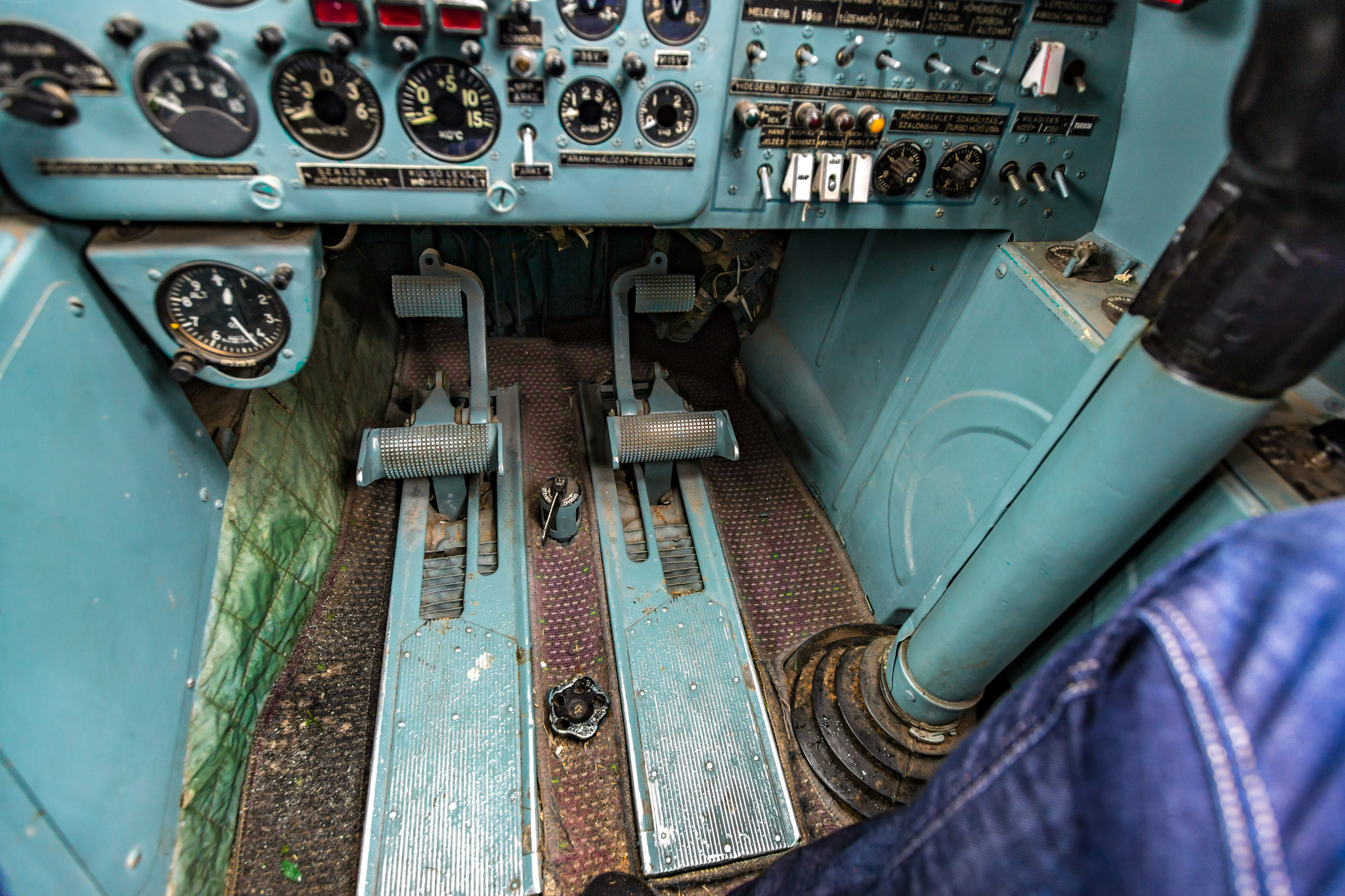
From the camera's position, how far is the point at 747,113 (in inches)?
66.3

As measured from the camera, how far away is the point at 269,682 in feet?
6.72

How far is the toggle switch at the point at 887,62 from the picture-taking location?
166 centimetres

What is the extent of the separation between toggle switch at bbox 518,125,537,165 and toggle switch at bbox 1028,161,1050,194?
1357mm

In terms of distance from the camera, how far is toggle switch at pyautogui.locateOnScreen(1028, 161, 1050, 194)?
6.14 feet

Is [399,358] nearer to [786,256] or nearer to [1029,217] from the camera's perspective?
[786,256]

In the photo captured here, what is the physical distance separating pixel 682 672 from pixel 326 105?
6.06ft

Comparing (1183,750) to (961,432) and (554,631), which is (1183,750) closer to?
(961,432)

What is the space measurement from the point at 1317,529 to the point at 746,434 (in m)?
2.59

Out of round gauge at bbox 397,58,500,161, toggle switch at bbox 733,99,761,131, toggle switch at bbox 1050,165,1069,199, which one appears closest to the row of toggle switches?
toggle switch at bbox 733,99,761,131

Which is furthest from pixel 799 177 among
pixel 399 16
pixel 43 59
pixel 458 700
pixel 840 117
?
pixel 458 700

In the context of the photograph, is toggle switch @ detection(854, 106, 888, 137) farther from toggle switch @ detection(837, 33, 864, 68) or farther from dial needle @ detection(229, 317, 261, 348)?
dial needle @ detection(229, 317, 261, 348)

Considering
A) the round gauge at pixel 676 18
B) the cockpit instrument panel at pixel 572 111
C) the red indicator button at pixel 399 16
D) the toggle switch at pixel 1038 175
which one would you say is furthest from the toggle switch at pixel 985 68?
the red indicator button at pixel 399 16

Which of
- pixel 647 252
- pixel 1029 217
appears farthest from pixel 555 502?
pixel 1029 217

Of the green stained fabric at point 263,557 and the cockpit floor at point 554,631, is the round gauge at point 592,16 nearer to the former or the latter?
the green stained fabric at point 263,557
